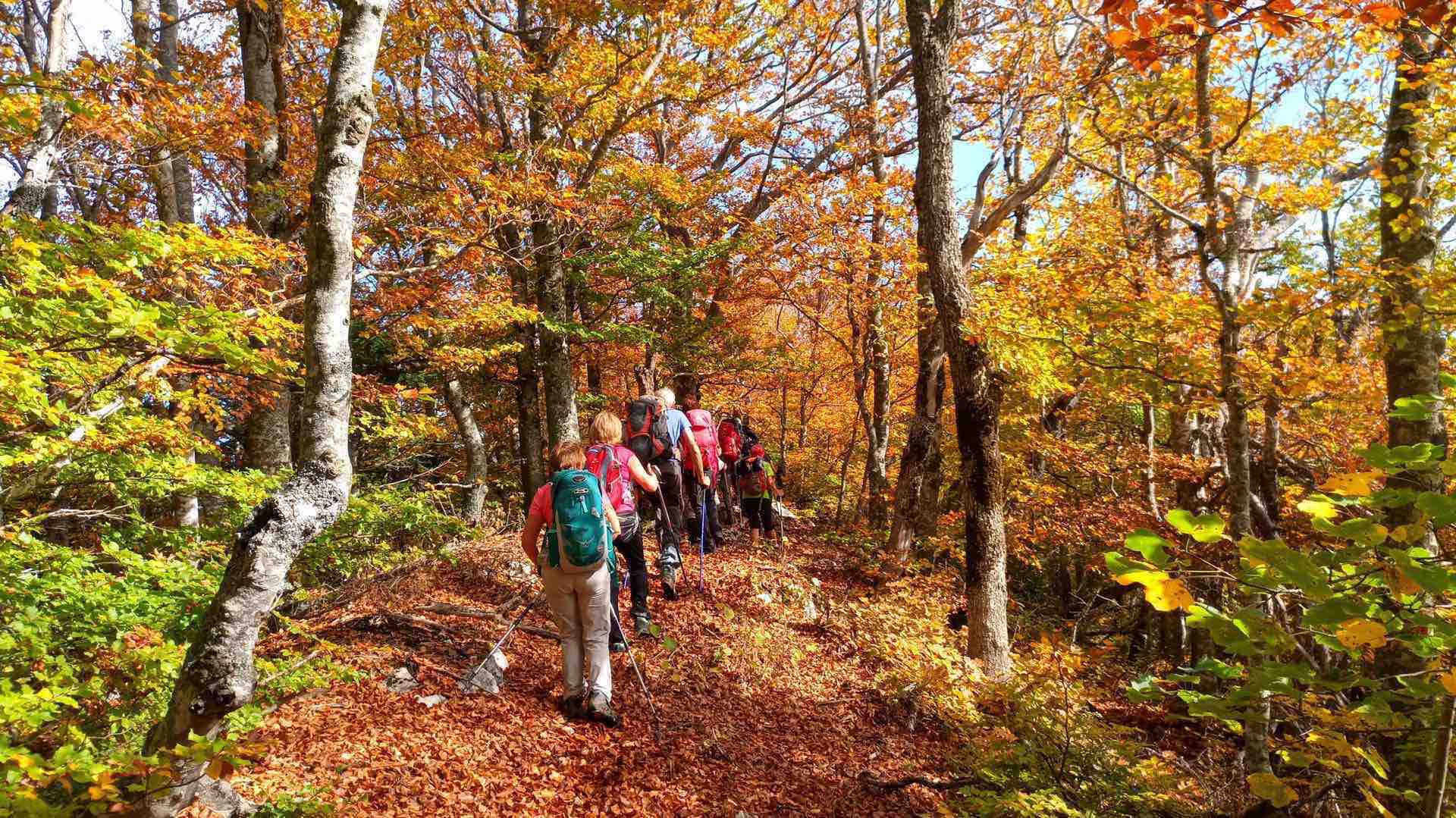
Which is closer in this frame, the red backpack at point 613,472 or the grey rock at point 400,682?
the grey rock at point 400,682

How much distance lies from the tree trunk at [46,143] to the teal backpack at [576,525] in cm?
614

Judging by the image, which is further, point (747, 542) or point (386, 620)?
point (747, 542)

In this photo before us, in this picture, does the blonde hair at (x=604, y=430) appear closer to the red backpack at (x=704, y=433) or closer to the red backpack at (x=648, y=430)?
the red backpack at (x=648, y=430)

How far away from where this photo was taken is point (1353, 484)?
1.65 meters

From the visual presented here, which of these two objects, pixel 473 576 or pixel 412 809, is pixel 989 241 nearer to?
pixel 473 576

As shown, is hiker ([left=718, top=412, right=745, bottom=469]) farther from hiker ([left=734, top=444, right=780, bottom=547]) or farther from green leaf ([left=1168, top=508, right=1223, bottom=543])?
green leaf ([left=1168, top=508, right=1223, bottom=543])

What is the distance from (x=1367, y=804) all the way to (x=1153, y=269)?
8.47 meters

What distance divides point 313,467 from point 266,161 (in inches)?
293

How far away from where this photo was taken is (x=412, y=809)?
338cm

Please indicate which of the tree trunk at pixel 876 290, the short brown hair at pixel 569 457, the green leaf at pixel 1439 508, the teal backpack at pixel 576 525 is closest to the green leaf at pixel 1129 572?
the green leaf at pixel 1439 508

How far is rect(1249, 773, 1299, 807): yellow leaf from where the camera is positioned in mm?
1865

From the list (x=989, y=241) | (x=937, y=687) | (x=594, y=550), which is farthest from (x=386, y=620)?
(x=989, y=241)

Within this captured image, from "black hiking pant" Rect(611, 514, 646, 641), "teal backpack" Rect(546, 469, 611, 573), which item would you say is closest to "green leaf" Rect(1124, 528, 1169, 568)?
"teal backpack" Rect(546, 469, 611, 573)

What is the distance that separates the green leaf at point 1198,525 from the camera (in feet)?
5.40
